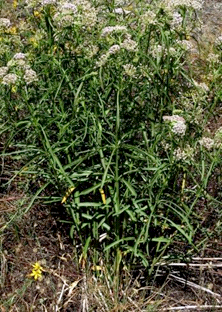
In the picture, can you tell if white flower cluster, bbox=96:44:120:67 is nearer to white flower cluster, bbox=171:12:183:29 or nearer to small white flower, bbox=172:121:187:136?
white flower cluster, bbox=171:12:183:29

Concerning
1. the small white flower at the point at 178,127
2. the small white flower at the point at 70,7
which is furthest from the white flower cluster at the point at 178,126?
the small white flower at the point at 70,7

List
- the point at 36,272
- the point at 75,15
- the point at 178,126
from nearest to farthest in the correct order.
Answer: the point at 178,126 < the point at 75,15 < the point at 36,272

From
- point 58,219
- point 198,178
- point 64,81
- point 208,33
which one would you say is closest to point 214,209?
point 198,178

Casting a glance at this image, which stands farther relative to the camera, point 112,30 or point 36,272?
point 36,272

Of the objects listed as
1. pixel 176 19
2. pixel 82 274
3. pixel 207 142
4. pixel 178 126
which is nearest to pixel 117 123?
pixel 178 126

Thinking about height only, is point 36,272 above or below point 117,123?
below

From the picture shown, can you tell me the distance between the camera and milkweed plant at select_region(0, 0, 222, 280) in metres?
2.73

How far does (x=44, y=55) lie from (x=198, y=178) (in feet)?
4.40

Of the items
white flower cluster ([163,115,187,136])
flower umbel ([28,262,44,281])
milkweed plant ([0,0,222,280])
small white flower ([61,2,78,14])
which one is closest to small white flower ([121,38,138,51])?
milkweed plant ([0,0,222,280])

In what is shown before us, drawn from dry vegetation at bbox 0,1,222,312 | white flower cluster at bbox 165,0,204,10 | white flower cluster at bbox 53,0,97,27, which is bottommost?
dry vegetation at bbox 0,1,222,312

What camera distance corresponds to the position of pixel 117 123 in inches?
105

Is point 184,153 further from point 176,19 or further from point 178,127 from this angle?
point 176,19

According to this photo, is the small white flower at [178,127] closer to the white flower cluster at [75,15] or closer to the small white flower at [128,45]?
the small white flower at [128,45]

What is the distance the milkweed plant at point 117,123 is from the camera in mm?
2727
